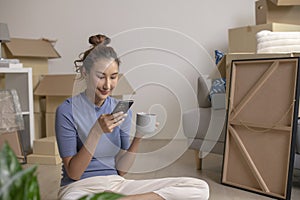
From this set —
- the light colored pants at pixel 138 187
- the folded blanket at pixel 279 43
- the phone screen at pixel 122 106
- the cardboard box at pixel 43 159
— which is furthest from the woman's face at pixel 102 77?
the cardboard box at pixel 43 159

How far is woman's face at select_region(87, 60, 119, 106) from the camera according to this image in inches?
48.8

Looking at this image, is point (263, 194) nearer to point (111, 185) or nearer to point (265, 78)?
point (265, 78)

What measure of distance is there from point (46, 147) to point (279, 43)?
1.55 meters

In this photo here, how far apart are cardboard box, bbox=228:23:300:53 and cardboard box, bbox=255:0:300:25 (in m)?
0.15

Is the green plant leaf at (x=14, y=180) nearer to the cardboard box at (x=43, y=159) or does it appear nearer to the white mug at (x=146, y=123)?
the white mug at (x=146, y=123)

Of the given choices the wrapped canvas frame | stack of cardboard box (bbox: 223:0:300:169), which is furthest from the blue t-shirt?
stack of cardboard box (bbox: 223:0:300:169)

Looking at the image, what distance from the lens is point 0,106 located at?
2.38 m

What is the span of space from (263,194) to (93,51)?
3.34 feet

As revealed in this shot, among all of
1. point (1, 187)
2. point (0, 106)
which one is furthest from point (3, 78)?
point (1, 187)

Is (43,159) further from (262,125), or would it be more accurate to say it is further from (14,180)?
(14,180)

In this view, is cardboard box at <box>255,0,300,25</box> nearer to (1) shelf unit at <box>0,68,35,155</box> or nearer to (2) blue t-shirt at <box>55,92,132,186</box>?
(2) blue t-shirt at <box>55,92,132,186</box>

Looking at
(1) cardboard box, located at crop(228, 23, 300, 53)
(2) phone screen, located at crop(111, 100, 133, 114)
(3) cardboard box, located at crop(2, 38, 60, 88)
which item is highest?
(1) cardboard box, located at crop(228, 23, 300, 53)

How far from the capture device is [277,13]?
2.40 m

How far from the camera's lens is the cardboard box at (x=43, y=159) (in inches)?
92.4
